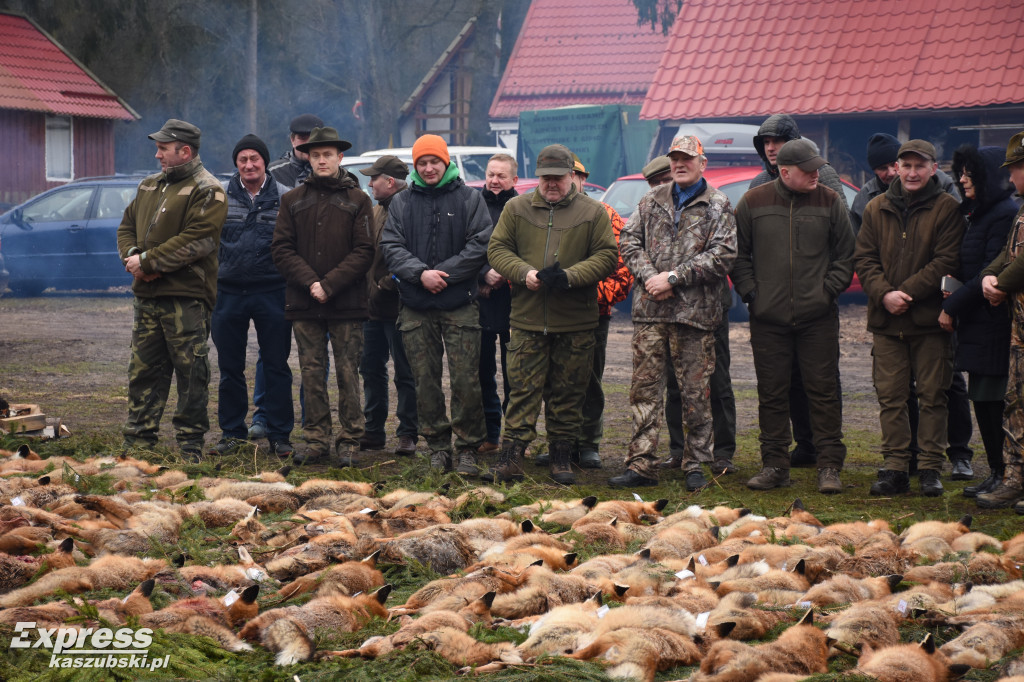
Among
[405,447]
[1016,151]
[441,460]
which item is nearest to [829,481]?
[1016,151]

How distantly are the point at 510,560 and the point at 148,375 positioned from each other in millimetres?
3745

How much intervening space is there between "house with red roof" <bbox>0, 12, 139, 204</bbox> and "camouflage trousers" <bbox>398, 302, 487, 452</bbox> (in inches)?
805

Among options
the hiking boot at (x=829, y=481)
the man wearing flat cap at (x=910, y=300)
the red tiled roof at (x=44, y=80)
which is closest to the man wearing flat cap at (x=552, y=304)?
the hiking boot at (x=829, y=481)

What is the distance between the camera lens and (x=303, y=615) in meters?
4.39

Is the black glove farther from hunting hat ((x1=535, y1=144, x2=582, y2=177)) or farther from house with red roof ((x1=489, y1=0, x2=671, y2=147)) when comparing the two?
house with red roof ((x1=489, y1=0, x2=671, y2=147))

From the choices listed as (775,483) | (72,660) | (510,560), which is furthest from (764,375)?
(72,660)

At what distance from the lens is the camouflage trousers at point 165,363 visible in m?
7.74

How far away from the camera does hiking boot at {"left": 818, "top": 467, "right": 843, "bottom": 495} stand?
722 centimetres

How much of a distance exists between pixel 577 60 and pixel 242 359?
21988mm

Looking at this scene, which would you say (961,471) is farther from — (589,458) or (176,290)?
(176,290)

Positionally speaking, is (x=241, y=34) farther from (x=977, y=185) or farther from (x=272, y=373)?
(x=977, y=185)

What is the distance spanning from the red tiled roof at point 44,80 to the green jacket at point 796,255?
71.6 feet

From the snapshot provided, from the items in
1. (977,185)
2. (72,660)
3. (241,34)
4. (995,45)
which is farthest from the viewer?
(241,34)

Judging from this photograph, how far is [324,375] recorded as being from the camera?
8109 millimetres
